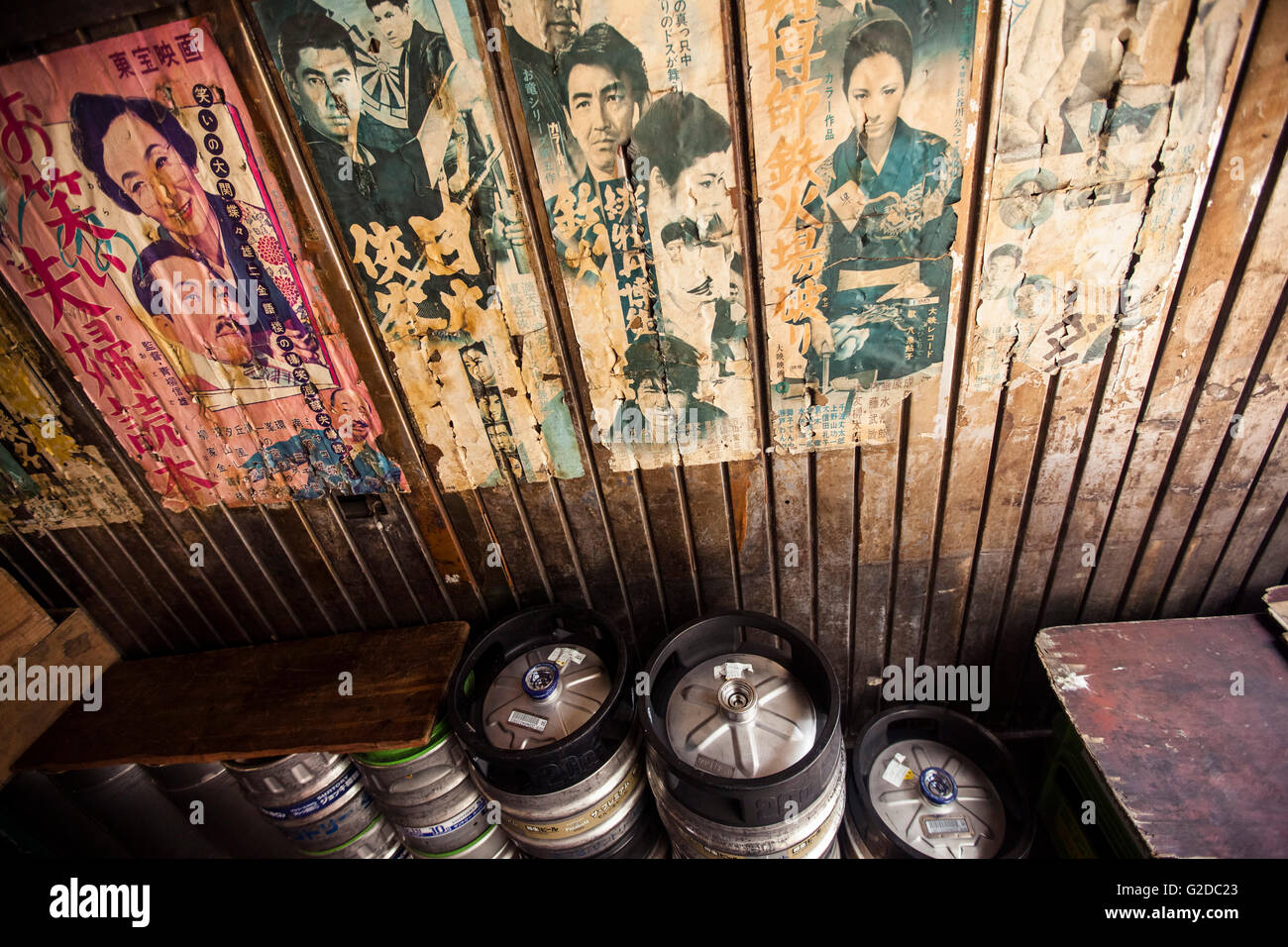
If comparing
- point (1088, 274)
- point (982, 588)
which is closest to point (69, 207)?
point (1088, 274)

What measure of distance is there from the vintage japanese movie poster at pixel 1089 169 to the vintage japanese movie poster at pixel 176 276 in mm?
2115

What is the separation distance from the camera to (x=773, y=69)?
1506 mm

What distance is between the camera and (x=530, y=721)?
205 cm

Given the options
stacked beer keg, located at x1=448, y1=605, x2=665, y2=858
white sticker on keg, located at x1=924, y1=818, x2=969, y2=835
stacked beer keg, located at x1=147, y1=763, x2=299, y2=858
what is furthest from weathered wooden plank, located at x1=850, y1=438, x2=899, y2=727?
stacked beer keg, located at x1=147, y1=763, x2=299, y2=858

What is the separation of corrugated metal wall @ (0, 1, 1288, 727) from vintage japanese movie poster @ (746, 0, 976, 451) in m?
0.06

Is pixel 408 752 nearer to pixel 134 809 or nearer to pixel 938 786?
pixel 134 809

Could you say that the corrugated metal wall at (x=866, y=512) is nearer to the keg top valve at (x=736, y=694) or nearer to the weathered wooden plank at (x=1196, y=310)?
the weathered wooden plank at (x=1196, y=310)

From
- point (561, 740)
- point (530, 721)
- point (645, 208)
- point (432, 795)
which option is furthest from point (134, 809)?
point (645, 208)

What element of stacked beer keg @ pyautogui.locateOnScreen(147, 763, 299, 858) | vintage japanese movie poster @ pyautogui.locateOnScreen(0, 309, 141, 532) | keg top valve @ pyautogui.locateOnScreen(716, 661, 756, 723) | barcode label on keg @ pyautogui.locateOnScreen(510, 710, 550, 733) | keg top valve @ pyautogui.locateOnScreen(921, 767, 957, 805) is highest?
vintage japanese movie poster @ pyautogui.locateOnScreen(0, 309, 141, 532)

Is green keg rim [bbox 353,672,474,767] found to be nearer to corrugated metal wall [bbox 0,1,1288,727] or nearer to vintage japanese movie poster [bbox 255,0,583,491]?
corrugated metal wall [bbox 0,1,1288,727]

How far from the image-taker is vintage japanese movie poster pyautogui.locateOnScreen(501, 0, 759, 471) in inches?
58.9

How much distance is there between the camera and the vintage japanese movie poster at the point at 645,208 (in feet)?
4.91

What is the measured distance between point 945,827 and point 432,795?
1.97 m

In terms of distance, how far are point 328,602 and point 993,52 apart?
3.12 metres
